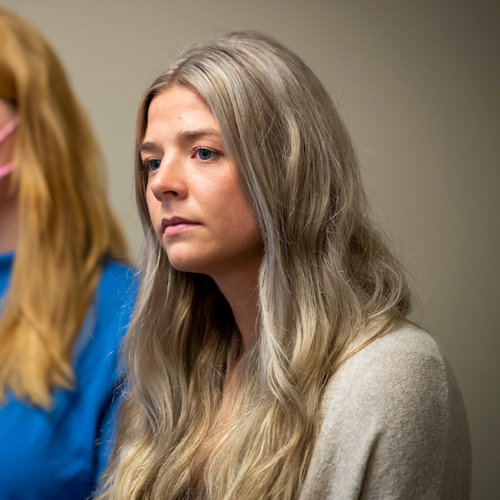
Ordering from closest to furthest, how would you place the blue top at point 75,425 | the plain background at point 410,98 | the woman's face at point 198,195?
the woman's face at point 198,195
the blue top at point 75,425
the plain background at point 410,98

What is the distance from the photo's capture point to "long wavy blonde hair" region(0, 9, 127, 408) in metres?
1.32

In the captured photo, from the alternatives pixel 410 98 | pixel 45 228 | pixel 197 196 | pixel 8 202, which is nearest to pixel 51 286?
pixel 45 228

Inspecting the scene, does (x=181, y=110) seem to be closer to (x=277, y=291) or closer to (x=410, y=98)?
(x=277, y=291)

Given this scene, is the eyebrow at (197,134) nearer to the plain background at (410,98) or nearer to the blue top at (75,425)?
the blue top at (75,425)

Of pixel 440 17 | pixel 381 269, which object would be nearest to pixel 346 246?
pixel 381 269

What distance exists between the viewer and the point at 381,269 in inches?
44.6

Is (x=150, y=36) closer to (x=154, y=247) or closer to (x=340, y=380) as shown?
(x=154, y=247)

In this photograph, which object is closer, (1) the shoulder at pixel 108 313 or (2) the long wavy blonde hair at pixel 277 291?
(2) the long wavy blonde hair at pixel 277 291

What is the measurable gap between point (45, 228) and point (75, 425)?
458mm

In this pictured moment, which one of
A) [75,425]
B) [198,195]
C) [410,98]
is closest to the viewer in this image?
[198,195]

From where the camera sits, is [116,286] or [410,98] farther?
[410,98]

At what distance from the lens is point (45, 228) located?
1414 mm

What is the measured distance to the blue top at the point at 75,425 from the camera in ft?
4.08

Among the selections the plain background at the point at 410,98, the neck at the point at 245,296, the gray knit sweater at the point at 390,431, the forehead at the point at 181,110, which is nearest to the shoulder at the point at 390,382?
the gray knit sweater at the point at 390,431
